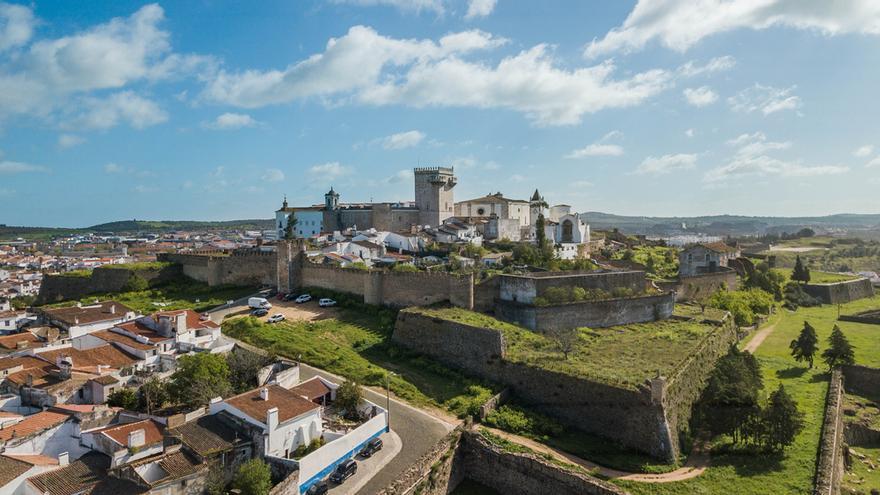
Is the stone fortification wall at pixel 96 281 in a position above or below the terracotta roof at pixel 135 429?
above

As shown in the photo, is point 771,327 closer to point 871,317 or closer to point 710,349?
point 871,317

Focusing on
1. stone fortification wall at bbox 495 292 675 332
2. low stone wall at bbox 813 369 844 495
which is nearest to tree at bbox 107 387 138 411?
stone fortification wall at bbox 495 292 675 332

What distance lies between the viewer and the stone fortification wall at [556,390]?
15195 millimetres

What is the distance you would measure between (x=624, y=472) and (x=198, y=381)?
12311 millimetres

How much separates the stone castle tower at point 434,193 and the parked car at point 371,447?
101 feet

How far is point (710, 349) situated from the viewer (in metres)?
21.5

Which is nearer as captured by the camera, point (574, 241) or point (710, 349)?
point (710, 349)

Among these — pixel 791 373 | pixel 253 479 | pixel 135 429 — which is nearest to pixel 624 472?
pixel 253 479

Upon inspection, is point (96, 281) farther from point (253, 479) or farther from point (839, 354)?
point (839, 354)

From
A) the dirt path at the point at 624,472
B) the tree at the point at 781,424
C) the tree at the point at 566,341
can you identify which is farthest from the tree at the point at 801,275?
the dirt path at the point at 624,472

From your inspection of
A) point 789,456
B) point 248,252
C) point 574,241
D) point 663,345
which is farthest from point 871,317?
point 248,252

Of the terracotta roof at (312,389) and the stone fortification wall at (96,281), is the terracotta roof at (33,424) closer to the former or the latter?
the terracotta roof at (312,389)

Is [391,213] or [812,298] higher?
[391,213]

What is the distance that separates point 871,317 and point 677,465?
30340 mm
